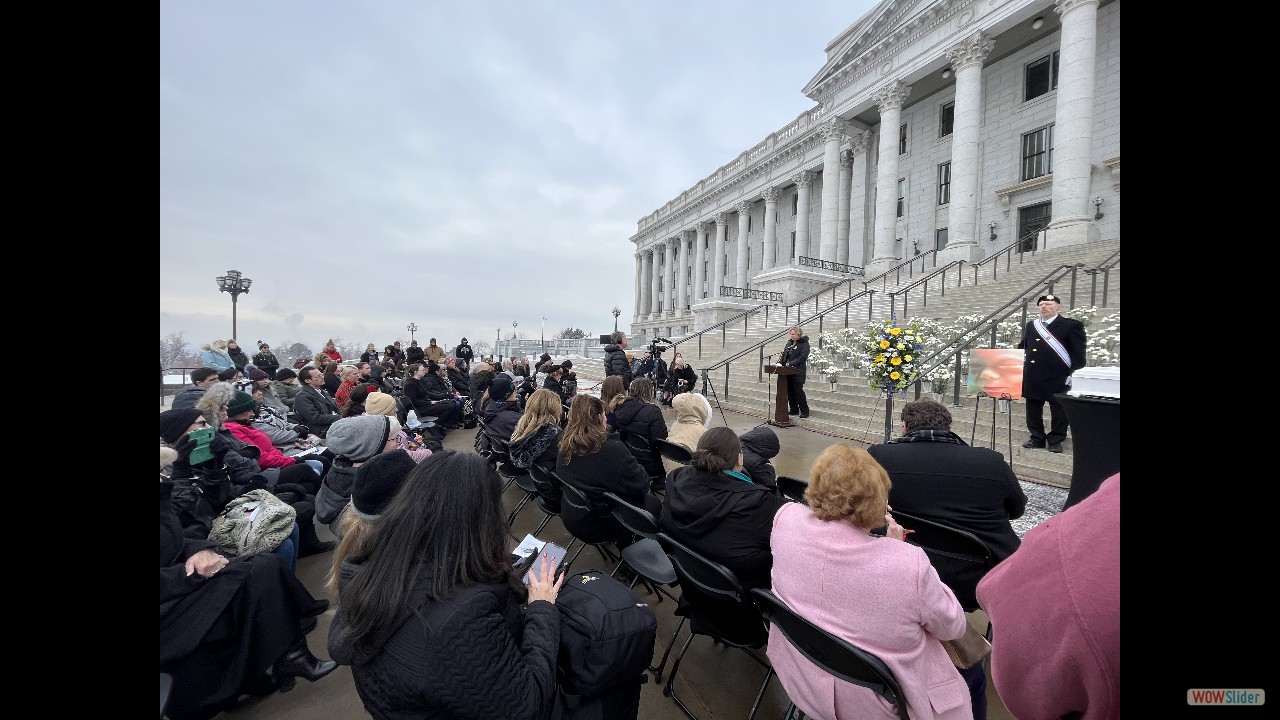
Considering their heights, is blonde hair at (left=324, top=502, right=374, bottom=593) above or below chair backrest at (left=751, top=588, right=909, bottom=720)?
above

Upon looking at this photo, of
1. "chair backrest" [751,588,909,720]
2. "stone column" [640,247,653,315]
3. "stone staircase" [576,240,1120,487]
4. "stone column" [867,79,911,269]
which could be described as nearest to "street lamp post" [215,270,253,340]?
"stone staircase" [576,240,1120,487]

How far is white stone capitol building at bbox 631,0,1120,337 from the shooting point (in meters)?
14.5

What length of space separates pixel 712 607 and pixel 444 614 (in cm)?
137

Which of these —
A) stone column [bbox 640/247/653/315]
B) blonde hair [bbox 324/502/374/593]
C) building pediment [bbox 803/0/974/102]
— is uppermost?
building pediment [bbox 803/0/974/102]

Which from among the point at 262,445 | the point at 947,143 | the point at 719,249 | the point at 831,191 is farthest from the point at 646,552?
the point at 719,249

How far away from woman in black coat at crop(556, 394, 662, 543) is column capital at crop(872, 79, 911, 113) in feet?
72.0

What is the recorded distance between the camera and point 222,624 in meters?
2.15

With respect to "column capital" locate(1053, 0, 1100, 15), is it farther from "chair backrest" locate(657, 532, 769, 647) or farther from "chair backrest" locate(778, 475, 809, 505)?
"chair backrest" locate(657, 532, 769, 647)

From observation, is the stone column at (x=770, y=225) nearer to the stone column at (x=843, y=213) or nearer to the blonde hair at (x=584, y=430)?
the stone column at (x=843, y=213)

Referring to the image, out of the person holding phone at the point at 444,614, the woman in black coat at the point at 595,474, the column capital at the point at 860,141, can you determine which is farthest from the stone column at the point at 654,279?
the person holding phone at the point at 444,614

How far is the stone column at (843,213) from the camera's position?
2447cm

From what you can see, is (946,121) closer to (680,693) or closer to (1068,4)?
(1068,4)

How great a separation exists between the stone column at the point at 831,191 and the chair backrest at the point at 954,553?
2262cm
